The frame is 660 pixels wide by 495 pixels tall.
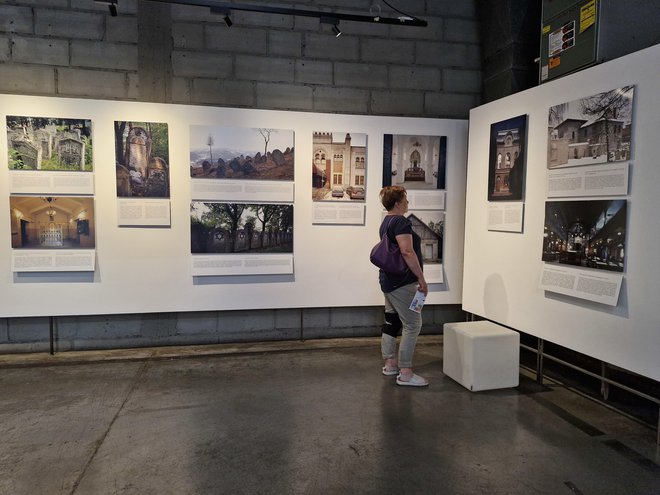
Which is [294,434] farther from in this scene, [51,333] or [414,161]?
[414,161]

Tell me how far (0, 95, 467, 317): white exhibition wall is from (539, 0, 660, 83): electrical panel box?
1.39 meters

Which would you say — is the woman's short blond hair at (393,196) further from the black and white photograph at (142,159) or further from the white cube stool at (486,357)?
the black and white photograph at (142,159)

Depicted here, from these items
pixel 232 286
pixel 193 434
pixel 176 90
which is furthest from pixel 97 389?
pixel 176 90

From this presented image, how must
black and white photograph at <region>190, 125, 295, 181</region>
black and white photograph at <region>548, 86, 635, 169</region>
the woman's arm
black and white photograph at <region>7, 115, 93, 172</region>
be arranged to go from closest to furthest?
black and white photograph at <region>548, 86, 635, 169</region> → the woman's arm → black and white photograph at <region>7, 115, 93, 172</region> → black and white photograph at <region>190, 125, 295, 181</region>

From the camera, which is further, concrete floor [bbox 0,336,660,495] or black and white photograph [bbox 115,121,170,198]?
black and white photograph [bbox 115,121,170,198]

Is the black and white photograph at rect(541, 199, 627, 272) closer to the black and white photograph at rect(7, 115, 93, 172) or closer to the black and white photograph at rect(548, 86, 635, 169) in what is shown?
the black and white photograph at rect(548, 86, 635, 169)

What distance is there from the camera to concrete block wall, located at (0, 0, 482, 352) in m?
4.08

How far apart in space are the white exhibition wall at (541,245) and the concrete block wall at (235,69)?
0.97 meters

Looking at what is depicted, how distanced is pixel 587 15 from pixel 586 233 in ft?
5.20

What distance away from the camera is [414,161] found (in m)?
4.58

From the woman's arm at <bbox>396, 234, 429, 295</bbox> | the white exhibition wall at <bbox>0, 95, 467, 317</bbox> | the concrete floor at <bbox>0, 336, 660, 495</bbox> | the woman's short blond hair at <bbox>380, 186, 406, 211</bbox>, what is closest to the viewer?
the concrete floor at <bbox>0, 336, 660, 495</bbox>

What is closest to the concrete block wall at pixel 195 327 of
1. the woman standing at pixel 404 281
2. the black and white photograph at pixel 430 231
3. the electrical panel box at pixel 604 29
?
the black and white photograph at pixel 430 231

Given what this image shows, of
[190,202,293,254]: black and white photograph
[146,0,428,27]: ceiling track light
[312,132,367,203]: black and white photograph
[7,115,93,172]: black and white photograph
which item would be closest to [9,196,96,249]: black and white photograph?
[7,115,93,172]: black and white photograph

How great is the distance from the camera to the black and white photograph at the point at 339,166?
439cm
